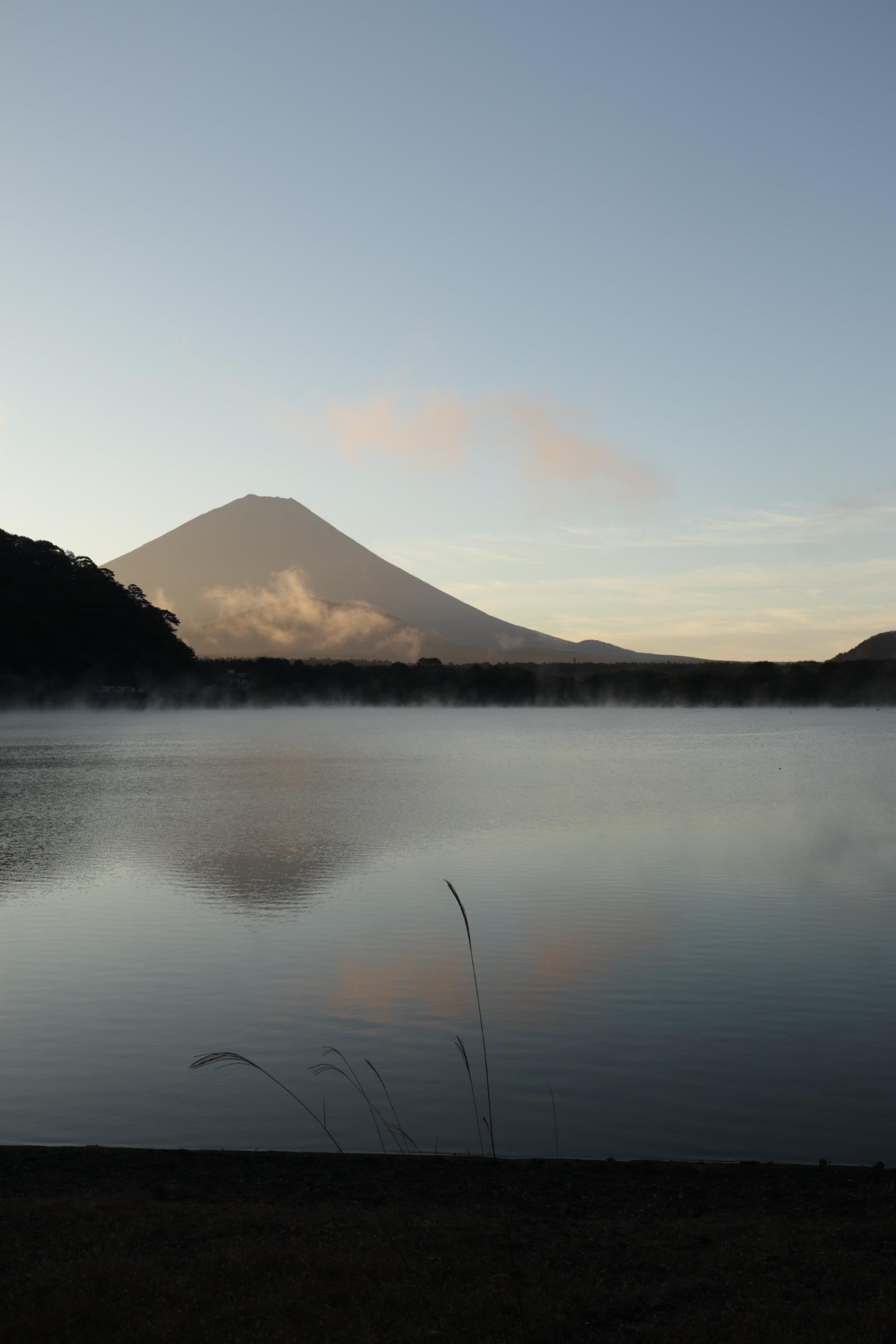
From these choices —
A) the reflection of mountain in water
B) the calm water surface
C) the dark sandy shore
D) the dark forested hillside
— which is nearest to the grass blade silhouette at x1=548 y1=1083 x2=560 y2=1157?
the calm water surface

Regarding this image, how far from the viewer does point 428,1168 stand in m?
10.3

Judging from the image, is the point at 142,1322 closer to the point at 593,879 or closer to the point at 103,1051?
the point at 103,1051

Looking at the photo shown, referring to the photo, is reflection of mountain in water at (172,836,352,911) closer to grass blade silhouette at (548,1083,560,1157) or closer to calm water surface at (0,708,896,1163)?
calm water surface at (0,708,896,1163)

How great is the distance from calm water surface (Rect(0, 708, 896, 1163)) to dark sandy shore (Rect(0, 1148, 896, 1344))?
1.30 metres

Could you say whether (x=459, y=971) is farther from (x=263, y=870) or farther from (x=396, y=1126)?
(x=263, y=870)

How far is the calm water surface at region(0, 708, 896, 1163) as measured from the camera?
12.3 meters

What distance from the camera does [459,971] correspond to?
19.7m

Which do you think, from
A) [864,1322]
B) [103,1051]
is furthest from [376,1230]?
[103,1051]

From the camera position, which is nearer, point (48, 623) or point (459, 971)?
point (459, 971)

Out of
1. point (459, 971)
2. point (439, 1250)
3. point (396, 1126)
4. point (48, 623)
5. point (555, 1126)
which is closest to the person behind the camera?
point (439, 1250)

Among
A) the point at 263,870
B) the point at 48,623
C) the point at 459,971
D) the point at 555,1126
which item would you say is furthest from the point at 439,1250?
the point at 48,623

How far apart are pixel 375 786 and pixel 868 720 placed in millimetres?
156352

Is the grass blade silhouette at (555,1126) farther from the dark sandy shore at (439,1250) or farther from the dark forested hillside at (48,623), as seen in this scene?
the dark forested hillside at (48,623)

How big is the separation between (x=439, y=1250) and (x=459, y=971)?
11473mm
